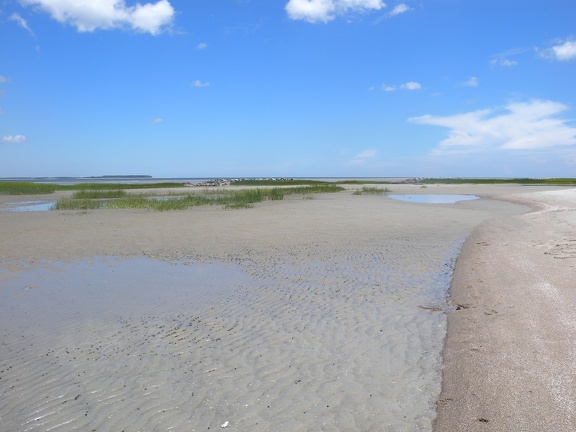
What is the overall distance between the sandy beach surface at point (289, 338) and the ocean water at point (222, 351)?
27 mm

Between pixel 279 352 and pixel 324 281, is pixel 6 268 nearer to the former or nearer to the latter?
pixel 324 281

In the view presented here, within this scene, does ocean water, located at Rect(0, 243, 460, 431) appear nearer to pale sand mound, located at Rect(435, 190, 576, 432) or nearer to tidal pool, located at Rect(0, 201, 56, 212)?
pale sand mound, located at Rect(435, 190, 576, 432)

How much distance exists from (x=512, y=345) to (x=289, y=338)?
325 cm

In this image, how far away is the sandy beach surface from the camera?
4.90m

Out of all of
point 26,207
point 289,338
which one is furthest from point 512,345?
point 26,207

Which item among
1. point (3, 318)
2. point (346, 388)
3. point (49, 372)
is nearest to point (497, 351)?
point (346, 388)

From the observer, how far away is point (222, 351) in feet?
21.8

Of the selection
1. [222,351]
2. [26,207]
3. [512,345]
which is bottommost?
[222,351]

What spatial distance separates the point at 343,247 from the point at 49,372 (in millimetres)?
10881

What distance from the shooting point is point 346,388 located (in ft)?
17.8

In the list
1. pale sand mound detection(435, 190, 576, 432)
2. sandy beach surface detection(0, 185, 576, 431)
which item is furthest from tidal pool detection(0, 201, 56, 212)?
pale sand mound detection(435, 190, 576, 432)

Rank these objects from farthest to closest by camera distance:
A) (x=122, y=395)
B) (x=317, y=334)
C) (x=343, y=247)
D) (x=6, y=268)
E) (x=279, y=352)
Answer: (x=343, y=247)
(x=6, y=268)
(x=317, y=334)
(x=279, y=352)
(x=122, y=395)

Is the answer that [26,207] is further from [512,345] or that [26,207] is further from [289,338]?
[512,345]

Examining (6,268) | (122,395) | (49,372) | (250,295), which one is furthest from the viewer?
(6,268)
